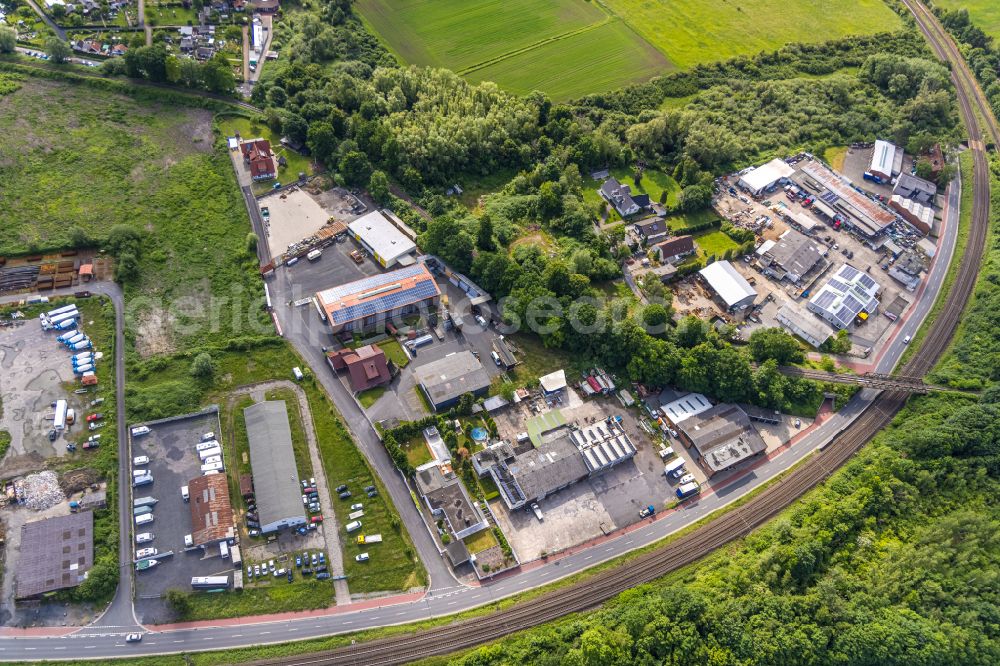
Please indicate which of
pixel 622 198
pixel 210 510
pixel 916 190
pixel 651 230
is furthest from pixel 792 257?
pixel 210 510

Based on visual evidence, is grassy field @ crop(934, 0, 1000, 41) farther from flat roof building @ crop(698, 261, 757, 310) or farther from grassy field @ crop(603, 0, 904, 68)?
flat roof building @ crop(698, 261, 757, 310)

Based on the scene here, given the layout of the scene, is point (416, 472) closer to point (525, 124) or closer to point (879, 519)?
point (879, 519)

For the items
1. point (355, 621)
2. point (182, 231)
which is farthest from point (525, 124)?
point (355, 621)

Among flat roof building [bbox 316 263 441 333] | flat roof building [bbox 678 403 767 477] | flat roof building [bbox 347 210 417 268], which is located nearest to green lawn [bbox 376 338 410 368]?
flat roof building [bbox 316 263 441 333]

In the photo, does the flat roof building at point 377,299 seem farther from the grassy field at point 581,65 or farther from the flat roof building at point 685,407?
the grassy field at point 581,65

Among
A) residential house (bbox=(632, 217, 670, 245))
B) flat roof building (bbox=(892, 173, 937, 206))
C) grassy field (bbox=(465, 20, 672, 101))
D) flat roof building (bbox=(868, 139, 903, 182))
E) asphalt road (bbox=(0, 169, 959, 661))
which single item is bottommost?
asphalt road (bbox=(0, 169, 959, 661))
